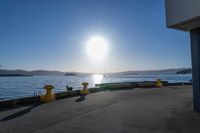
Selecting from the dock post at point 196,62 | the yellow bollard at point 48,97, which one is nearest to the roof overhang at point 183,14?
the dock post at point 196,62

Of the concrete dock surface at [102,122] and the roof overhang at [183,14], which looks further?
the roof overhang at [183,14]

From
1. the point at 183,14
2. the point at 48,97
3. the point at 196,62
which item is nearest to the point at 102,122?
the point at 196,62

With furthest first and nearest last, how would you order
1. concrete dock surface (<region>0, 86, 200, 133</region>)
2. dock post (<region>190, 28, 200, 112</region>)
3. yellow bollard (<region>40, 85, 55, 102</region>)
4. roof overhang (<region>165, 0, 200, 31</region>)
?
yellow bollard (<region>40, 85, 55, 102</region>) < dock post (<region>190, 28, 200, 112</region>) < roof overhang (<region>165, 0, 200, 31</region>) < concrete dock surface (<region>0, 86, 200, 133</region>)

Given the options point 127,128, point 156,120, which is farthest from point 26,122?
point 156,120

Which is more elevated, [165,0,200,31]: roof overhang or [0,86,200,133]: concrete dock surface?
[165,0,200,31]: roof overhang

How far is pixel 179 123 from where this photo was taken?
5562 mm

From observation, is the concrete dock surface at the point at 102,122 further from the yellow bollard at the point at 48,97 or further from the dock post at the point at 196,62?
the yellow bollard at the point at 48,97

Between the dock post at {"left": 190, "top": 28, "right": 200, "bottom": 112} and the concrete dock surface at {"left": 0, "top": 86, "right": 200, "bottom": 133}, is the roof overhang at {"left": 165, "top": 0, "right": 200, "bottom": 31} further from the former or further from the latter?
the concrete dock surface at {"left": 0, "top": 86, "right": 200, "bottom": 133}

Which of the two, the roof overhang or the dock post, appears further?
the dock post

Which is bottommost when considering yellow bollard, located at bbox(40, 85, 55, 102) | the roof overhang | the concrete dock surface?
the concrete dock surface

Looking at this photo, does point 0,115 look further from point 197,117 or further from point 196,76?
point 196,76

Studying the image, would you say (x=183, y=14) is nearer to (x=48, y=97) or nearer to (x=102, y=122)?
(x=102, y=122)

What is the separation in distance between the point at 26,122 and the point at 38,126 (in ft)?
2.18

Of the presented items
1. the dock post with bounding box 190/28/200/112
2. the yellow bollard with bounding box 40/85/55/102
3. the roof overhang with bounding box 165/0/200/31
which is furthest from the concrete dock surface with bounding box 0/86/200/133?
the roof overhang with bounding box 165/0/200/31
